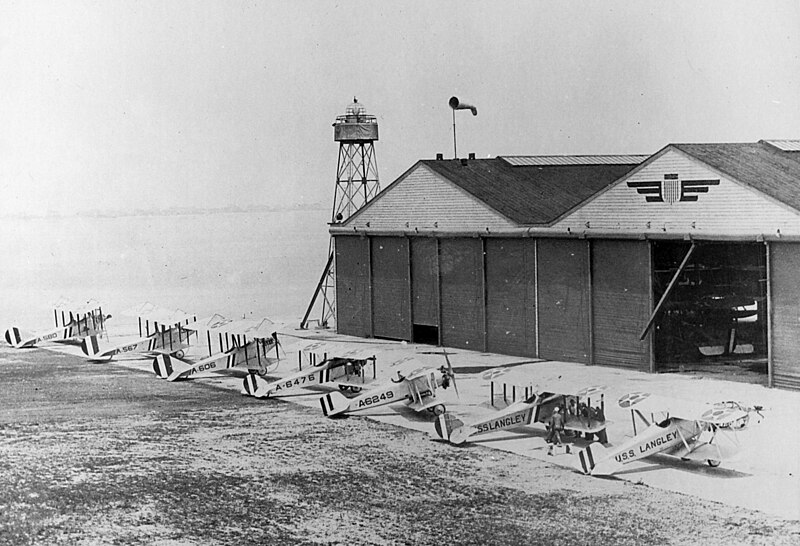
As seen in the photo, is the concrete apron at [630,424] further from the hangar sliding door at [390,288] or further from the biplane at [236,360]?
the hangar sliding door at [390,288]

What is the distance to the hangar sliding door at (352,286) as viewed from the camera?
161 ft

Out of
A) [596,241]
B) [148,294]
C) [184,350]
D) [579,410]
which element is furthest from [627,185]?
[148,294]

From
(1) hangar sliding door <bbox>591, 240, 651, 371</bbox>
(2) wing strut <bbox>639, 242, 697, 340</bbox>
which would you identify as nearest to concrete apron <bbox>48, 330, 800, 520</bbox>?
(1) hangar sliding door <bbox>591, 240, 651, 371</bbox>

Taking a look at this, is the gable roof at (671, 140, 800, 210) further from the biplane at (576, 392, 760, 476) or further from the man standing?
the man standing

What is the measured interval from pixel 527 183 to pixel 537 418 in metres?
21.2

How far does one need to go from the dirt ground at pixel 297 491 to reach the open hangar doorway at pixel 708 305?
1178 centimetres

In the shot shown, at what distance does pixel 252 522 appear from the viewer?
69.7 ft

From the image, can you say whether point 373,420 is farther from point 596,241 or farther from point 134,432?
point 596,241

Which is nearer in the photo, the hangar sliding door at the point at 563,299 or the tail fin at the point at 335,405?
the tail fin at the point at 335,405

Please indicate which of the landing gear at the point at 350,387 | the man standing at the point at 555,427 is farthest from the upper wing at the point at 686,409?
the landing gear at the point at 350,387

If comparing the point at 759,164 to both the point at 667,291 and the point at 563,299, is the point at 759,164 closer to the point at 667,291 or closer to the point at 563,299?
the point at 667,291

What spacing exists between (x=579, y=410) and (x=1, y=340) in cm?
3652

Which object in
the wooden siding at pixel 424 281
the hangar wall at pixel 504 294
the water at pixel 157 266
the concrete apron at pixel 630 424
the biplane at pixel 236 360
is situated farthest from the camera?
the water at pixel 157 266

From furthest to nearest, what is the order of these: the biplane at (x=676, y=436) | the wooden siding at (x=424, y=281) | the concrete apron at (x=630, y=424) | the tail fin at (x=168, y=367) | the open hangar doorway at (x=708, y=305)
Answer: the wooden siding at (x=424, y=281), the tail fin at (x=168, y=367), the open hangar doorway at (x=708, y=305), the biplane at (x=676, y=436), the concrete apron at (x=630, y=424)
